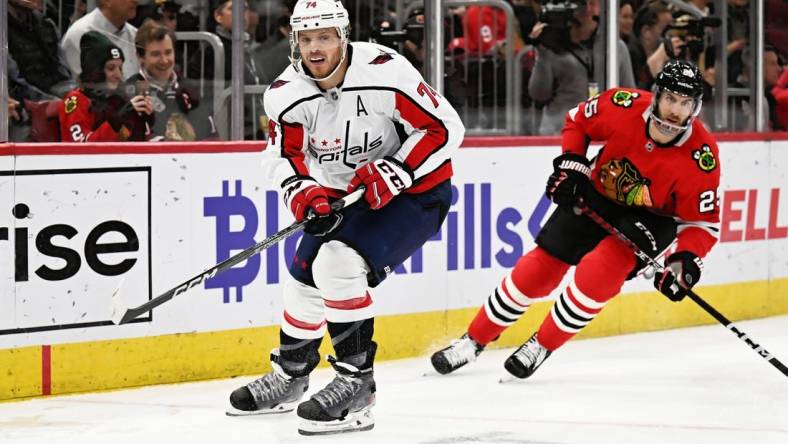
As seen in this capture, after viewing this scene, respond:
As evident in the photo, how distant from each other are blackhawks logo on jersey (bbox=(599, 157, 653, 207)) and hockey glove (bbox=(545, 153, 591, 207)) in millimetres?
72

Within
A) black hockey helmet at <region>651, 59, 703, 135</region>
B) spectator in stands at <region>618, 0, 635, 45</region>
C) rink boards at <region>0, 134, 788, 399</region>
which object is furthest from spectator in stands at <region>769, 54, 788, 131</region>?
black hockey helmet at <region>651, 59, 703, 135</region>

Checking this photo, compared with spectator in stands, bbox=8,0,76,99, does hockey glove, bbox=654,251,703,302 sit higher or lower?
lower

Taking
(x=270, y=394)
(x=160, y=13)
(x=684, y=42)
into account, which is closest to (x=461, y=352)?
(x=270, y=394)

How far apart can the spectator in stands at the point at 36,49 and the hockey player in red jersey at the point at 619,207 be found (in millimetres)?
1541

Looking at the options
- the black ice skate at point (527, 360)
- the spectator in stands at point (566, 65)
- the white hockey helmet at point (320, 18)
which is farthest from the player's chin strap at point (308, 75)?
the spectator in stands at point (566, 65)

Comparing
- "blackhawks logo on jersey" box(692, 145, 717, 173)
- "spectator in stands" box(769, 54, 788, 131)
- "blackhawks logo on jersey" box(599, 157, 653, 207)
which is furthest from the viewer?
"spectator in stands" box(769, 54, 788, 131)

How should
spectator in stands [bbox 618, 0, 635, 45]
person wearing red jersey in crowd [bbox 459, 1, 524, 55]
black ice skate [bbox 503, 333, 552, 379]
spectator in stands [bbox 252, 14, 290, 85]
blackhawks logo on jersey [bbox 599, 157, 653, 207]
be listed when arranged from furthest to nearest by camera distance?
spectator in stands [bbox 618, 0, 635, 45] → person wearing red jersey in crowd [bbox 459, 1, 524, 55] → spectator in stands [bbox 252, 14, 290, 85] → black ice skate [bbox 503, 333, 552, 379] → blackhawks logo on jersey [bbox 599, 157, 653, 207]

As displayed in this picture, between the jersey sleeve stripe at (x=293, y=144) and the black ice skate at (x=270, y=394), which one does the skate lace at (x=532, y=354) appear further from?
the jersey sleeve stripe at (x=293, y=144)

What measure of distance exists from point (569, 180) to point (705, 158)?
42 centimetres

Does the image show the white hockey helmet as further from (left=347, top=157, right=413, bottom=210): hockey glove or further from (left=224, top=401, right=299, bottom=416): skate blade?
(left=224, top=401, right=299, bottom=416): skate blade

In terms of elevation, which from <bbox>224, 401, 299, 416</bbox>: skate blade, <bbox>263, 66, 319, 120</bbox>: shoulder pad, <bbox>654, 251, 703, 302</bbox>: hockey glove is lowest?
<bbox>224, 401, 299, 416</bbox>: skate blade

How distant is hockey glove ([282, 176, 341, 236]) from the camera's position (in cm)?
386

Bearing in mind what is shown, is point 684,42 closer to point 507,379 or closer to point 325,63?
point 507,379

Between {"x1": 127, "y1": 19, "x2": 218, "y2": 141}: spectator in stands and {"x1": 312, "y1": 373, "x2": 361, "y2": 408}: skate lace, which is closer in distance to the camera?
Result: {"x1": 312, "y1": 373, "x2": 361, "y2": 408}: skate lace
